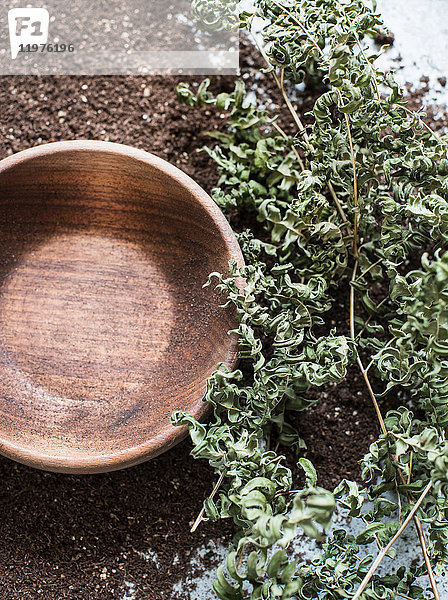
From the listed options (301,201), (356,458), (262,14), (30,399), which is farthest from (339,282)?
(30,399)

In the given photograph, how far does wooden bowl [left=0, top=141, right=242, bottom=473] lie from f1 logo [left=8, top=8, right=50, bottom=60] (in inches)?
15.0

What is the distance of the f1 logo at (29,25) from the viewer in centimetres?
142

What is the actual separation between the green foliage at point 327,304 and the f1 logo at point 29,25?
389 mm

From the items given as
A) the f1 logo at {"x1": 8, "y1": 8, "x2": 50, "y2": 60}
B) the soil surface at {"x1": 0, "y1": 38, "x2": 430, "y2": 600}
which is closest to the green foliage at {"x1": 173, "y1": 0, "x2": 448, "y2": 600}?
the soil surface at {"x1": 0, "y1": 38, "x2": 430, "y2": 600}

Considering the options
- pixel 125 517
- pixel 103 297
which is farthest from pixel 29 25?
pixel 125 517

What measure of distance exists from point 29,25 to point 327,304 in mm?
900

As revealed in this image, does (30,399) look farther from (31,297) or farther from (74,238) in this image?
(74,238)

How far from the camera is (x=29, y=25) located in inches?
56.1

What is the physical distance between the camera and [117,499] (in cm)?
129

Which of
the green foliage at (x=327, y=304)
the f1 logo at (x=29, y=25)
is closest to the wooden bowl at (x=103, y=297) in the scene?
the green foliage at (x=327, y=304)

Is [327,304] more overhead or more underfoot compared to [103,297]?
more overhead

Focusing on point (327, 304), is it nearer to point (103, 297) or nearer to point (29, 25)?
point (103, 297)

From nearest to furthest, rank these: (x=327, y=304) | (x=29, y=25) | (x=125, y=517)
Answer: (x=327, y=304), (x=125, y=517), (x=29, y=25)

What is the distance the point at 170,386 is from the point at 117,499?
265 mm
